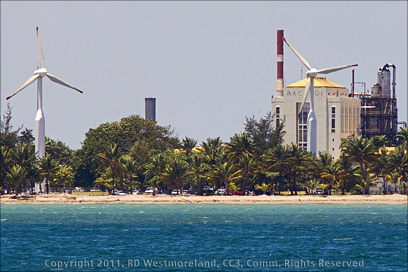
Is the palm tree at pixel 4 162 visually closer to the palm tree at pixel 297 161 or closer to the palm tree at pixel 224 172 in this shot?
the palm tree at pixel 224 172

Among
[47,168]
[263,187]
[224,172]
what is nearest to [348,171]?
[263,187]

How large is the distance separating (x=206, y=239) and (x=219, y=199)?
214ft

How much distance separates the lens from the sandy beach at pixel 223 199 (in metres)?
158

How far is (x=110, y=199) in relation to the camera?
539ft

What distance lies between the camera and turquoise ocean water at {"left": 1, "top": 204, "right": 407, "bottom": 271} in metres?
77.8

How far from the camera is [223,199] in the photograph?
162750 millimetres

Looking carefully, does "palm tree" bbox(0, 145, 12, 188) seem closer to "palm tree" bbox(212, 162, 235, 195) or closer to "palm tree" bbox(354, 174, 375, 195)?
"palm tree" bbox(212, 162, 235, 195)

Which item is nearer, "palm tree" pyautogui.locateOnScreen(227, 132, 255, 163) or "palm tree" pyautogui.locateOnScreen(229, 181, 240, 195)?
"palm tree" pyautogui.locateOnScreen(227, 132, 255, 163)

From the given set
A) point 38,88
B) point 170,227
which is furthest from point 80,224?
point 38,88

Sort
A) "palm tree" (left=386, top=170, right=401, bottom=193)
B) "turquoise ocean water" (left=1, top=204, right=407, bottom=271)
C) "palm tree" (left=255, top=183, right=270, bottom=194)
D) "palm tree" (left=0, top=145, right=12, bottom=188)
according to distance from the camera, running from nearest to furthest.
→ "turquoise ocean water" (left=1, top=204, right=407, bottom=271)
"palm tree" (left=386, top=170, right=401, bottom=193)
"palm tree" (left=0, top=145, right=12, bottom=188)
"palm tree" (left=255, top=183, right=270, bottom=194)

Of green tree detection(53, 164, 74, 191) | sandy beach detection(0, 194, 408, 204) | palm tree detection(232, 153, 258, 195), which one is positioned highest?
palm tree detection(232, 153, 258, 195)

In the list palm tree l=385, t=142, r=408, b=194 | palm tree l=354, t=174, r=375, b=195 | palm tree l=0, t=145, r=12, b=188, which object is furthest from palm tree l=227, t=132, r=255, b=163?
palm tree l=0, t=145, r=12, b=188

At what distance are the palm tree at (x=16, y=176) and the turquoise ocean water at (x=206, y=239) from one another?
990cm

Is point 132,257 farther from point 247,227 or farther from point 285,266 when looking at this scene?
point 247,227
